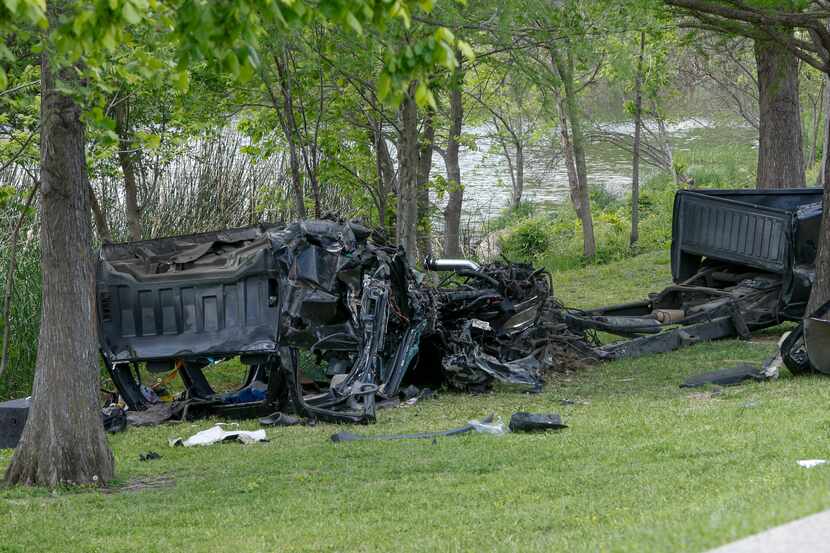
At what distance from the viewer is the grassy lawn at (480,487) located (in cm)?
619

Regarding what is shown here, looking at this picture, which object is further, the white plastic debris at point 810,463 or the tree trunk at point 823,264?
the tree trunk at point 823,264

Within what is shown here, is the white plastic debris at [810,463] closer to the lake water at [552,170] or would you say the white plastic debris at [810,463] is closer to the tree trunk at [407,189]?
the tree trunk at [407,189]

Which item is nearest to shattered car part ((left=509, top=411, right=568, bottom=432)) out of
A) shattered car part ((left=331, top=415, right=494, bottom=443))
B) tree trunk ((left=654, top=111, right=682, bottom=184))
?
shattered car part ((left=331, top=415, right=494, bottom=443))

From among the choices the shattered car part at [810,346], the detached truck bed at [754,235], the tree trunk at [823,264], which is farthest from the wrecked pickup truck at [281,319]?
the detached truck bed at [754,235]

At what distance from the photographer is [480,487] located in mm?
7711

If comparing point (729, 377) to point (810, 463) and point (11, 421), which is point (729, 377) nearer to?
point (810, 463)

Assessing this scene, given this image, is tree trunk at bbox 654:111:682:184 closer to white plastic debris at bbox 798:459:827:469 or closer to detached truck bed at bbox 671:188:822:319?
detached truck bed at bbox 671:188:822:319

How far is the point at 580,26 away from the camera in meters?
14.6

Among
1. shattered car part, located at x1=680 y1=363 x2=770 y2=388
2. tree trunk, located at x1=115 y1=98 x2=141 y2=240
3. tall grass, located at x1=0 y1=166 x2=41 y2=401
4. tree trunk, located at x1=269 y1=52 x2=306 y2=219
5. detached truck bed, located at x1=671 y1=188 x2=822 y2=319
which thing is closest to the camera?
shattered car part, located at x1=680 y1=363 x2=770 y2=388

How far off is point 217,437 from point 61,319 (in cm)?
254

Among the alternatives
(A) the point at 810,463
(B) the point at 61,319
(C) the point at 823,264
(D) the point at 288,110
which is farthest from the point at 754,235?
(B) the point at 61,319

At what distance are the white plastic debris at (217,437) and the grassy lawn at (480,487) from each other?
0.42 feet

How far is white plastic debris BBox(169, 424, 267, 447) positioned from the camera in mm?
10352

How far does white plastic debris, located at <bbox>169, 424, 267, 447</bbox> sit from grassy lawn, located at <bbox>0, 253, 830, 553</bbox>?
129 millimetres
